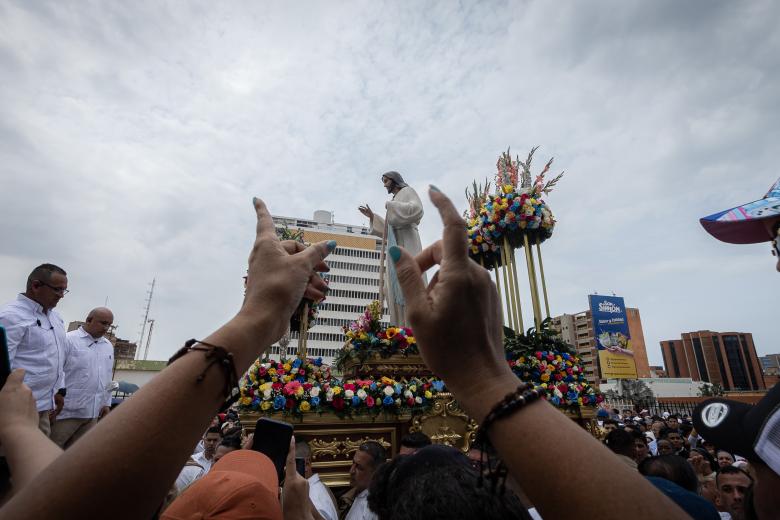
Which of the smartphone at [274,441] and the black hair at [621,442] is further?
the black hair at [621,442]

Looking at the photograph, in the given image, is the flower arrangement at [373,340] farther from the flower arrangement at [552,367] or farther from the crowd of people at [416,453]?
the crowd of people at [416,453]

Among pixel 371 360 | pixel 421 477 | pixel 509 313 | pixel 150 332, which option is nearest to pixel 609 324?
pixel 509 313

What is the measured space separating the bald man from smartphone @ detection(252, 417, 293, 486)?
12.6 feet

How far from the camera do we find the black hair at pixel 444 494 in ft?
3.50

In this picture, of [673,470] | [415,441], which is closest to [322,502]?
[415,441]

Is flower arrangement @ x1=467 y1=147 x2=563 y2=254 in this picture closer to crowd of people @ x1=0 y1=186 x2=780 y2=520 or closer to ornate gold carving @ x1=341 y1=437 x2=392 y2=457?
ornate gold carving @ x1=341 y1=437 x2=392 y2=457

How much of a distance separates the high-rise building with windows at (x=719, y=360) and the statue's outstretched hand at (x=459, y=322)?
3267 inches

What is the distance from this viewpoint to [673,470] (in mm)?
2939

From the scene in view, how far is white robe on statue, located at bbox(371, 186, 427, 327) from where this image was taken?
767cm

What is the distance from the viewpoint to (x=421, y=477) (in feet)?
4.04

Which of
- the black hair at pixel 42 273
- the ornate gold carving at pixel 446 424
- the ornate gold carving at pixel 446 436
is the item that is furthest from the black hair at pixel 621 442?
the black hair at pixel 42 273

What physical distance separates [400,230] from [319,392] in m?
3.85

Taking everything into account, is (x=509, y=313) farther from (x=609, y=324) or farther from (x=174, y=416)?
(x=609, y=324)

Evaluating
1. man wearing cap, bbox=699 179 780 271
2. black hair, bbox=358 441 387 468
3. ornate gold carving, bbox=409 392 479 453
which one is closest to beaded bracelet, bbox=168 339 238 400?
man wearing cap, bbox=699 179 780 271
